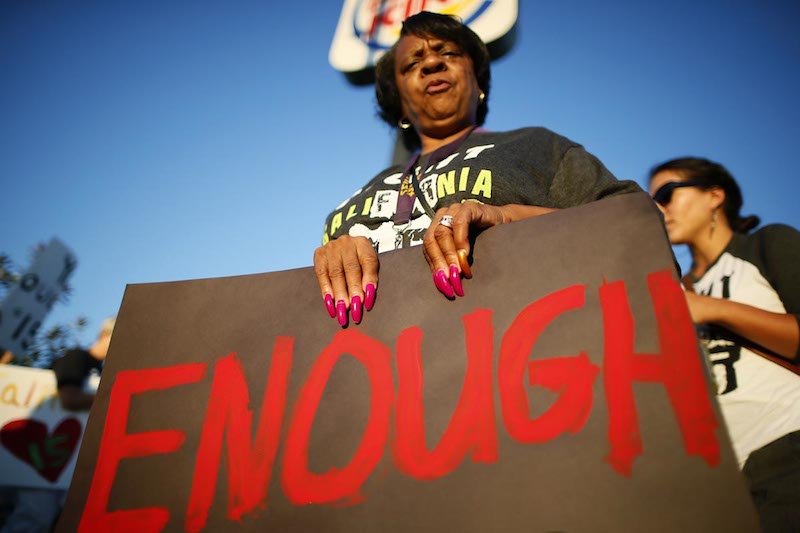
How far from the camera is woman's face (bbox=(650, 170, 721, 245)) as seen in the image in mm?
1771

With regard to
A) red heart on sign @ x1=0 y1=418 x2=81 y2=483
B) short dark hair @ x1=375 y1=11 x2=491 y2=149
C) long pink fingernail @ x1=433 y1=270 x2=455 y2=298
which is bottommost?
red heart on sign @ x1=0 y1=418 x2=81 y2=483

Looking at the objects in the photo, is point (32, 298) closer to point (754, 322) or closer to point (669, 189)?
point (669, 189)

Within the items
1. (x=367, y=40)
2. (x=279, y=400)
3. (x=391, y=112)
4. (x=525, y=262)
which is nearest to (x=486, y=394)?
(x=525, y=262)

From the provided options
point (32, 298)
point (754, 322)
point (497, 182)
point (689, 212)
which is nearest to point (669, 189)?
point (689, 212)

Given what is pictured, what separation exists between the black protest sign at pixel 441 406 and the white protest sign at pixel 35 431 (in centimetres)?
349

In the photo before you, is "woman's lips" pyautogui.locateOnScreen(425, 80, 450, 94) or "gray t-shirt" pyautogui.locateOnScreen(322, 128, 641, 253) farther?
"woman's lips" pyautogui.locateOnScreen(425, 80, 450, 94)

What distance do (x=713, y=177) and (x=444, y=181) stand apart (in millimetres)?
1374

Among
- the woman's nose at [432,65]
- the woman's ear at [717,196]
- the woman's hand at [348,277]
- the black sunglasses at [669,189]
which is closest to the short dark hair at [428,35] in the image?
the woman's nose at [432,65]

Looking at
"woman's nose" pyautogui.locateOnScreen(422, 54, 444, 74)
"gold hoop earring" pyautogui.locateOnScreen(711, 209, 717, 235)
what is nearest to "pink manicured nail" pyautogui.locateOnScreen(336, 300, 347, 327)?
"woman's nose" pyautogui.locateOnScreen(422, 54, 444, 74)

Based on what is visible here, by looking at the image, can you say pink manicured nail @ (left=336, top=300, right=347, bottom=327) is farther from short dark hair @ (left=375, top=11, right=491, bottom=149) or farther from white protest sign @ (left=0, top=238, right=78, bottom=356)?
white protest sign @ (left=0, top=238, right=78, bottom=356)

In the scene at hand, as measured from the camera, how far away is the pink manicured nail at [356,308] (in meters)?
0.83

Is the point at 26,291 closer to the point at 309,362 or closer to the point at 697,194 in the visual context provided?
the point at 309,362

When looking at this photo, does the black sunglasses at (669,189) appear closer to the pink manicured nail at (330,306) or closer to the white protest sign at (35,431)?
the pink manicured nail at (330,306)

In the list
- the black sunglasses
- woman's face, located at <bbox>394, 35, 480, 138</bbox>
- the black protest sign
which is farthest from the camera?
the black sunglasses
